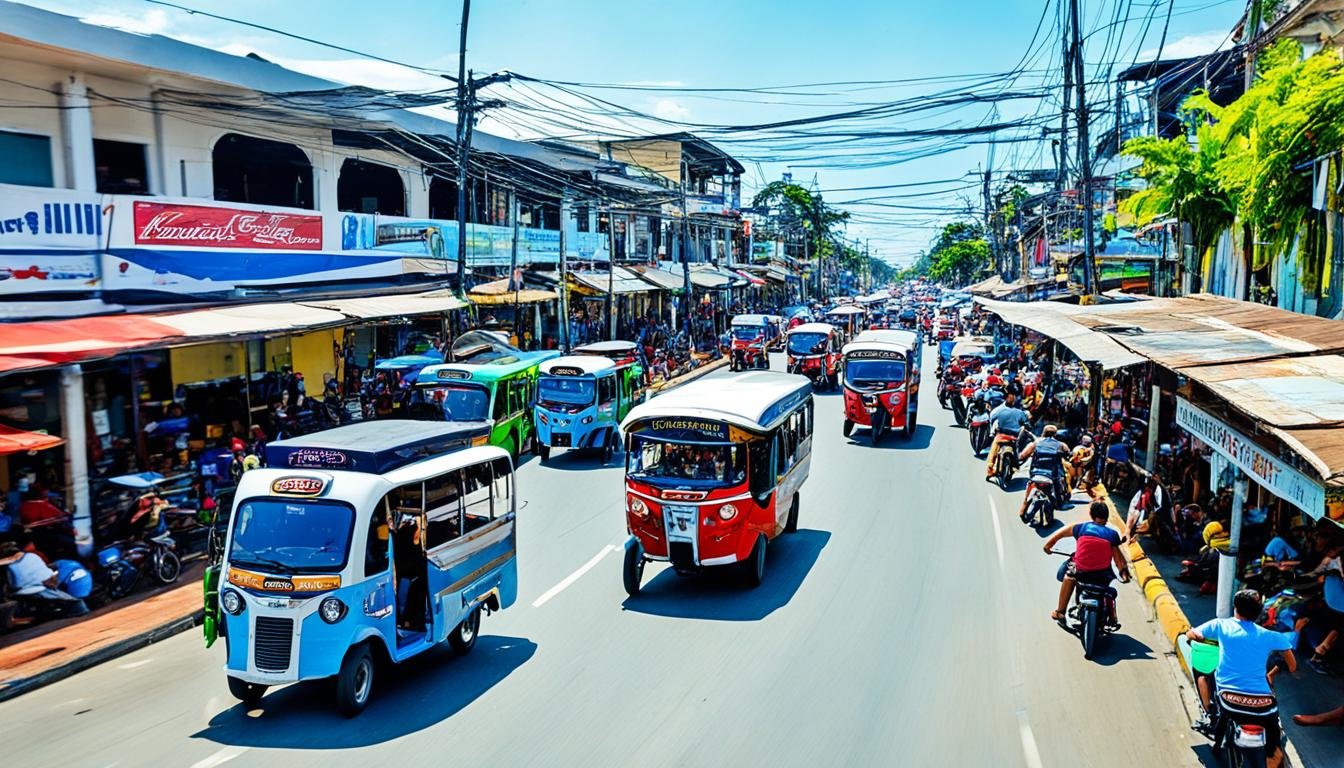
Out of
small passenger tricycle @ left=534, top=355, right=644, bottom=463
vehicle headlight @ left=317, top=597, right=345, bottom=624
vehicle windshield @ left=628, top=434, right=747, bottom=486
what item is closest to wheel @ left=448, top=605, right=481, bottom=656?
vehicle headlight @ left=317, top=597, right=345, bottom=624

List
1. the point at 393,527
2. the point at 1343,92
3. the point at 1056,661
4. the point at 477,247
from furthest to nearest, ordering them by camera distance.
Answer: the point at 477,247, the point at 1343,92, the point at 1056,661, the point at 393,527

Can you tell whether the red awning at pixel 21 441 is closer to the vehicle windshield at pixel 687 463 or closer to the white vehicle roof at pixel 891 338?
the vehicle windshield at pixel 687 463

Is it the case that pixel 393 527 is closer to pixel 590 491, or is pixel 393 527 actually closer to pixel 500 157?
pixel 590 491

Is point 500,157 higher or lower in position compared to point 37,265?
higher

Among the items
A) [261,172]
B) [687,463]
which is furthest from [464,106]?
[687,463]

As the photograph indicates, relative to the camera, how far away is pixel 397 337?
28.7 metres

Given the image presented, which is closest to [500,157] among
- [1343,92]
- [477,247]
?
[477,247]

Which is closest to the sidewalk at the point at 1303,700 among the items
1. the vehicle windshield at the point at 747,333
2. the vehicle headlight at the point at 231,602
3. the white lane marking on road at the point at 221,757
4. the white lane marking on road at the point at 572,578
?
the white lane marking on road at the point at 572,578

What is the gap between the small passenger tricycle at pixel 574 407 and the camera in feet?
71.2

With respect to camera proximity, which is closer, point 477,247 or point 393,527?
point 393,527

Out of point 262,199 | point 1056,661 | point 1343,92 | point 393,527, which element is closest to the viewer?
point 393,527

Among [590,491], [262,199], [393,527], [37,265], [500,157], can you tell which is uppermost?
[500,157]

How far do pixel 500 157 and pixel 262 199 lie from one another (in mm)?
10102

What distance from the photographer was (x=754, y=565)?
42.5 feet
